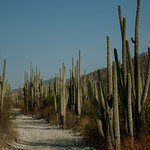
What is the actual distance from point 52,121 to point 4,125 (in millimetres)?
5701

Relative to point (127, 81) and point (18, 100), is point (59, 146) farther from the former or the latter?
point (18, 100)

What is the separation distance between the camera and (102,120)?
5.45 m

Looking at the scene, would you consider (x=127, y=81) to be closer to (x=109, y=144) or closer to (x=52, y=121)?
(x=109, y=144)

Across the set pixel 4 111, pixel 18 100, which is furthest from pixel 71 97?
pixel 18 100

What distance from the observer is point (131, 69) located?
550 cm

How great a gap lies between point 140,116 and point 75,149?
89.0 inches

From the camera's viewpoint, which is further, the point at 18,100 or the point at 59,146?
the point at 18,100

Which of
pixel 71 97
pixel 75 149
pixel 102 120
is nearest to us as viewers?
pixel 102 120

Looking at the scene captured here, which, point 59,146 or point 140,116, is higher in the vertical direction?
point 140,116

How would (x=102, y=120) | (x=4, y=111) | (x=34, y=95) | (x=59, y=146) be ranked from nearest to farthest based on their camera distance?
(x=102, y=120) < (x=59, y=146) < (x=4, y=111) < (x=34, y=95)

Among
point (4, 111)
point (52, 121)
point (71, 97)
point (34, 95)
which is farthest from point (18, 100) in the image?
point (4, 111)

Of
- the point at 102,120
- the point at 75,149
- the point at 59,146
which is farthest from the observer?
the point at 59,146

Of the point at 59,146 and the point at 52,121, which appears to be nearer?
the point at 59,146

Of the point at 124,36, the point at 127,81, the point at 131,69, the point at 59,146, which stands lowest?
the point at 59,146
